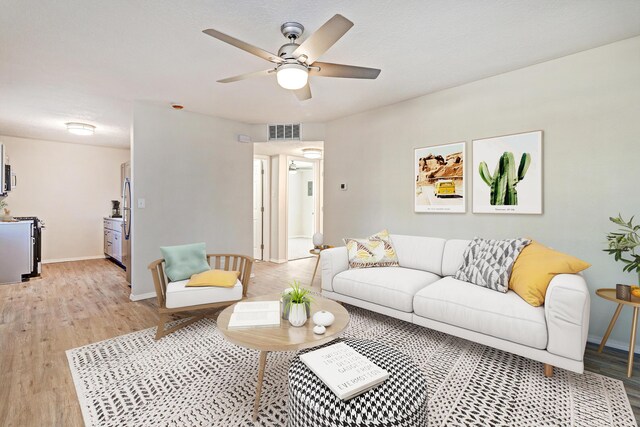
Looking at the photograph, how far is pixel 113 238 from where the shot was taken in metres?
5.93

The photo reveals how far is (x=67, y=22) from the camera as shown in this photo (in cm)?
211

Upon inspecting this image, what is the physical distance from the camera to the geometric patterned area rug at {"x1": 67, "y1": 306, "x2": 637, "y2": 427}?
166cm

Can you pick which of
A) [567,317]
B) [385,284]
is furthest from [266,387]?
[567,317]

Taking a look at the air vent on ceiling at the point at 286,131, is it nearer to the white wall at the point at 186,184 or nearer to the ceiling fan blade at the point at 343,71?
the white wall at the point at 186,184

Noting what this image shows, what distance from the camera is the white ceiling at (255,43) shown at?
1980 mm

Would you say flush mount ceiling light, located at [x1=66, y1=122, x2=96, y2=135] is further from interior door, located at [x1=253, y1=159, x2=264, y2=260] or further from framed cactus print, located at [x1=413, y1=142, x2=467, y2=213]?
framed cactus print, located at [x1=413, y1=142, x2=467, y2=213]

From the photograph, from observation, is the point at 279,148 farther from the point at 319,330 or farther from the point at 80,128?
the point at 319,330

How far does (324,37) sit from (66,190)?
6817 millimetres

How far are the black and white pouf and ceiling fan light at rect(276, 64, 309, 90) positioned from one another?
1.77 meters

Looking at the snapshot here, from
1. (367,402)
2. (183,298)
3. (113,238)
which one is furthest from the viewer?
(113,238)

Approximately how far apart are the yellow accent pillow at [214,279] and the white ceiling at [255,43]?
1949 millimetres

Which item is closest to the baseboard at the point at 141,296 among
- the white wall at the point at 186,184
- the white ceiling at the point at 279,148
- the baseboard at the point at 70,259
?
the white wall at the point at 186,184

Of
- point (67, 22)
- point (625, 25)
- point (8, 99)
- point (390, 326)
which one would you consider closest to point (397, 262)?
point (390, 326)

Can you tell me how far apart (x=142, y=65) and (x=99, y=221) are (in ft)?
17.0
